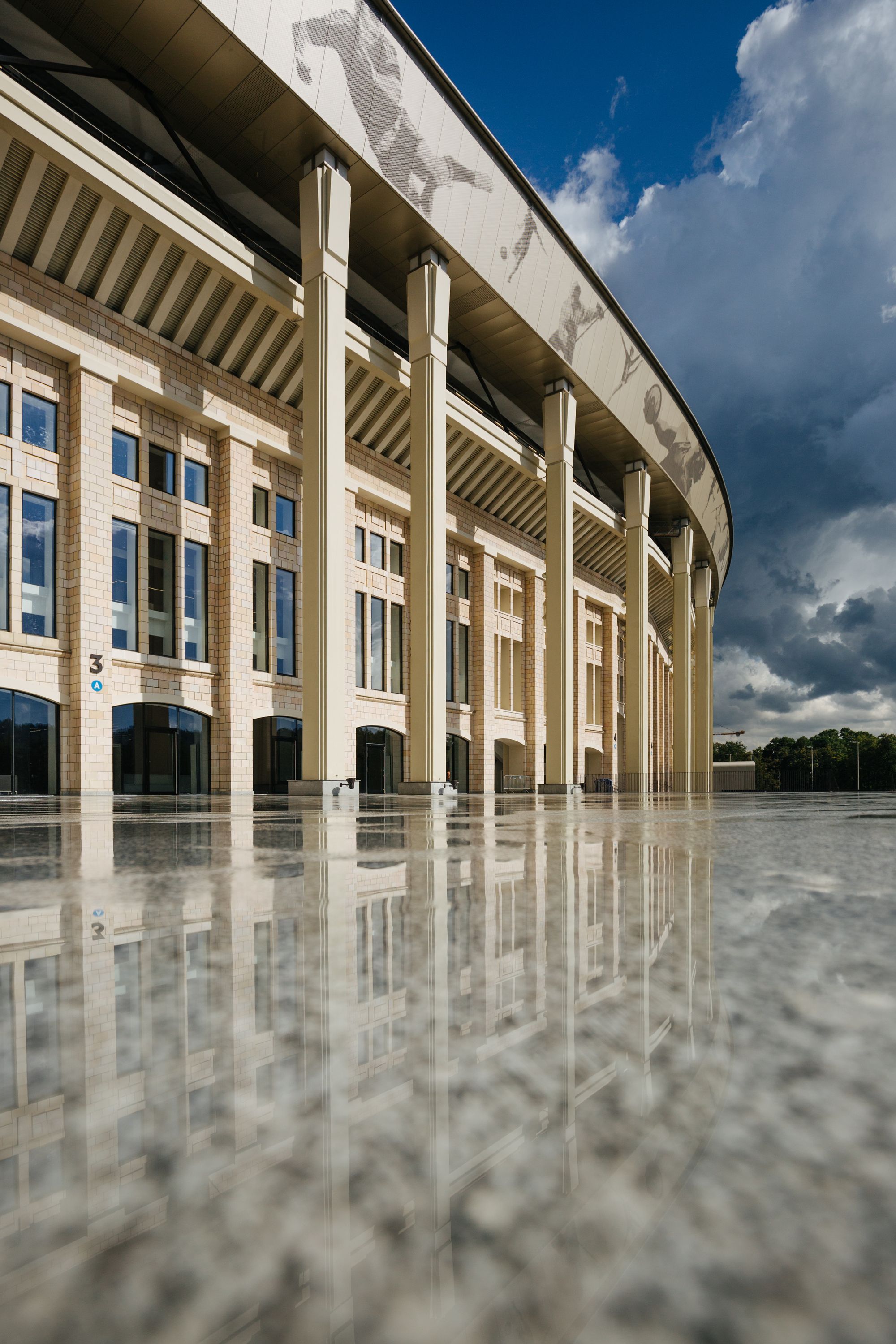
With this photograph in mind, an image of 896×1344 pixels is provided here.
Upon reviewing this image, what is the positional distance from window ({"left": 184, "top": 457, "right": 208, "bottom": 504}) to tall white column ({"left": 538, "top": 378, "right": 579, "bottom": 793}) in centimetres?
1026

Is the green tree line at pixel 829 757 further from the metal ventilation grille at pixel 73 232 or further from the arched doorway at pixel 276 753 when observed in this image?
the metal ventilation grille at pixel 73 232

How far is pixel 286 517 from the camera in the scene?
23141mm

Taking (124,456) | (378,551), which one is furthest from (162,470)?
(378,551)

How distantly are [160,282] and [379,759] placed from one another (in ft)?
48.4

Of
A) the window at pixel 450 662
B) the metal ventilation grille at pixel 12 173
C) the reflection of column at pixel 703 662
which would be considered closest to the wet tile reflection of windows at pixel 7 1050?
the metal ventilation grille at pixel 12 173

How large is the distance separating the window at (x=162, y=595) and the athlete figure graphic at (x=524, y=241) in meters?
11.8

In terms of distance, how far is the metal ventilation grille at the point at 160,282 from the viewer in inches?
700

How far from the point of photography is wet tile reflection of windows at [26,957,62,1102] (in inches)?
25.2

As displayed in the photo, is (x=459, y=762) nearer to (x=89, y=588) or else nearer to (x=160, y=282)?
(x=89, y=588)

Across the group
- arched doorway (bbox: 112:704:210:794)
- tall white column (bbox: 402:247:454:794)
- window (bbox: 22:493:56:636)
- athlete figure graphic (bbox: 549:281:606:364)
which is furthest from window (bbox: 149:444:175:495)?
athlete figure graphic (bbox: 549:281:606:364)

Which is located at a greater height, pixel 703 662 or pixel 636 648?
pixel 703 662

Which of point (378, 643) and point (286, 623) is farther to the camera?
point (378, 643)

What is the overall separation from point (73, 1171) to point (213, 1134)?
0.30 ft

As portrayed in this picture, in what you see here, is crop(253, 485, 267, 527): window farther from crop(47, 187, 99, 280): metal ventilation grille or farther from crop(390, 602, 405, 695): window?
crop(47, 187, 99, 280): metal ventilation grille
